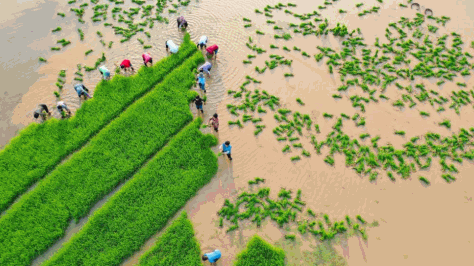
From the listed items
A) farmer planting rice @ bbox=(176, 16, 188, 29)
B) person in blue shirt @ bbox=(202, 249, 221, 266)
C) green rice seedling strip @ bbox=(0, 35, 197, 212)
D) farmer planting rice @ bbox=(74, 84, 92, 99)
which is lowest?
person in blue shirt @ bbox=(202, 249, 221, 266)

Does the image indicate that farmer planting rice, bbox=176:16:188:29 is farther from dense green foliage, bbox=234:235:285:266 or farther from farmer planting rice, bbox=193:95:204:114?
dense green foliage, bbox=234:235:285:266

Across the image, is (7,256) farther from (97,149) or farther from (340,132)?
(340,132)

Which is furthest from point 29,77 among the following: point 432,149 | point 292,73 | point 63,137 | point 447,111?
point 447,111

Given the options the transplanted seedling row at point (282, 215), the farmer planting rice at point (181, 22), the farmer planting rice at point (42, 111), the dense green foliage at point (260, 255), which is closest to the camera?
the dense green foliage at point (260, 255)

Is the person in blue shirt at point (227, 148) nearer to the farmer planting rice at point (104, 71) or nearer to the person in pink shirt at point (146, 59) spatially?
the person in pink shirt at point (146, 59)

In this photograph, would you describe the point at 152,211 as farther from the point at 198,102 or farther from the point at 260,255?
the point at 198,102

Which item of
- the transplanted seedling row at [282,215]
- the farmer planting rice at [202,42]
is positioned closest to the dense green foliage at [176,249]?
the transplanted seedling row at [282,215]

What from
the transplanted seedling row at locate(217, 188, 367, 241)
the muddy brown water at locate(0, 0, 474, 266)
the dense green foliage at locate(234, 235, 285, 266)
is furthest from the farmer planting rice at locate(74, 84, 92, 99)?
the dense green foliage at locate(234, 235, 285, 266)
